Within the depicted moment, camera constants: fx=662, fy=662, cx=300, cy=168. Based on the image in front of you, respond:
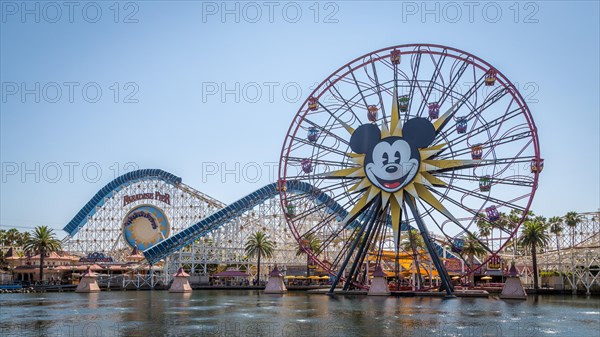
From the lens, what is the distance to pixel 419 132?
54.4 m

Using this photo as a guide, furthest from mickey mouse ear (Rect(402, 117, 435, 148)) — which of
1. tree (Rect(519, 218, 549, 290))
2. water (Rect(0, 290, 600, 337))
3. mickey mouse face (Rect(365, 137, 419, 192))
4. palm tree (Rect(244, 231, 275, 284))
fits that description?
palm tree (Rect(244, 231, 275, 284))

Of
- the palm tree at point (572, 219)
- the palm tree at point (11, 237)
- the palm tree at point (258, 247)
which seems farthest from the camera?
the palm tree at point (11, 237)

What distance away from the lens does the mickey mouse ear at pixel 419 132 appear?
54.0m

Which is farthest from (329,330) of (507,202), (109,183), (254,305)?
(109,183)

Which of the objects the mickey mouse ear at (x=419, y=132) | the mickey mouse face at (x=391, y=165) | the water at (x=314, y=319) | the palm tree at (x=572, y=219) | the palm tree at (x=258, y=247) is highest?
Result: the mickey mouse ear at (x=419, y=132)

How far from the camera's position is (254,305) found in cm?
5066

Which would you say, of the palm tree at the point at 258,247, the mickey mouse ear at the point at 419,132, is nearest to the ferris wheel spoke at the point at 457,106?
the mickey mouse ear at the point at 419,132

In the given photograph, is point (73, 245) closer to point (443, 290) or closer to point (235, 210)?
point (235, 210)

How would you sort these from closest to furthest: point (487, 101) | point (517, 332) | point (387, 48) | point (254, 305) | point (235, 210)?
1. point (517, 332)
2. point (254, 305)
3. point (487, 101)
4. point (387, 48)
5. point (235, 210)

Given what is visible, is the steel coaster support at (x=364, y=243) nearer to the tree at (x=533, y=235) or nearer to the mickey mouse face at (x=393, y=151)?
the mickey mouse face at (x=393, y=151)

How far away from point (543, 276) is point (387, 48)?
38568 millimetres

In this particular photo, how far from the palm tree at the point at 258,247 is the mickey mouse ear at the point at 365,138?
34.4m

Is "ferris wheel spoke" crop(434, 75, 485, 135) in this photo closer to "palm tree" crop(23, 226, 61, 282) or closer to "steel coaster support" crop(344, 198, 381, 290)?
"steel coaster support" crop(344, 198, 381, 290)

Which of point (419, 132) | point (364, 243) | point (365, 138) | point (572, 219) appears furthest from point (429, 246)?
point (572, 219)
